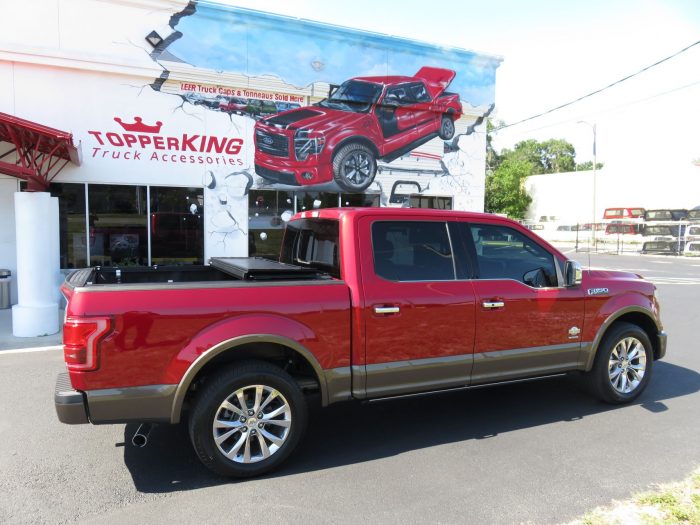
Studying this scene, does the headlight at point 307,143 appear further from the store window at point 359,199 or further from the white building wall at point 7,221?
the white building wall at point 7,221

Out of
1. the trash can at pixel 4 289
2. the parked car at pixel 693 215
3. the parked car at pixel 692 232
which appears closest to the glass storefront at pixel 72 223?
the trash can at pixel 4 289

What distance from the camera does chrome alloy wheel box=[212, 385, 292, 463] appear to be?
3.46 meters

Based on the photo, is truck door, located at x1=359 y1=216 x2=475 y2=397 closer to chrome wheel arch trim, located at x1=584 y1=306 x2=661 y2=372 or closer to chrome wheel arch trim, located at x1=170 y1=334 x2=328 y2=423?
chrome wheel arch trim, located at x1=170 y1=334 x2=328 y2=423

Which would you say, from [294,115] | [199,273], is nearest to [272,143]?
[294,115]

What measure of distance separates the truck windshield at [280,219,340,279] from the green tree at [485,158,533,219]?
4861cm

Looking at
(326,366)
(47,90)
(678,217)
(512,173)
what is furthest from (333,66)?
(512,173)

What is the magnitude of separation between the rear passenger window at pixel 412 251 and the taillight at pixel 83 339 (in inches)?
76.7

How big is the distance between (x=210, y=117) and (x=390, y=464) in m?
9.90

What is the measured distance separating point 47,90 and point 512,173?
152ft

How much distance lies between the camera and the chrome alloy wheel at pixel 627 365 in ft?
16.2

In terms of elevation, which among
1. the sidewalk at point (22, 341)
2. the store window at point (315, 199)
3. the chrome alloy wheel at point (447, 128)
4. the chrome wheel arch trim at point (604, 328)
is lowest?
the sidewalk at point (22, 341)

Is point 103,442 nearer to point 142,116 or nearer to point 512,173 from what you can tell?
point 142,116

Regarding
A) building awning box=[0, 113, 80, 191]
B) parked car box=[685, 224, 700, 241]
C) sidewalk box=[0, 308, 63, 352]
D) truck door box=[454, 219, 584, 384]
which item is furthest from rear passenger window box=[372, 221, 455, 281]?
parked car box=[685, 224, 700, 241]

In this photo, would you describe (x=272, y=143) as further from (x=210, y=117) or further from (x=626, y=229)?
(x=626, y=229)
